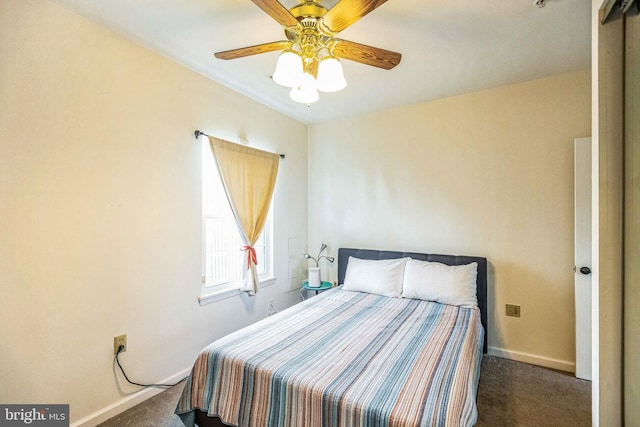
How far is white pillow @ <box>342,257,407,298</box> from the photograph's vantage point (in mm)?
2824

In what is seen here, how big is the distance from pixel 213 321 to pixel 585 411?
2.78 metres

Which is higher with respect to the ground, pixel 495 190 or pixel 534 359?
pixel 495 190

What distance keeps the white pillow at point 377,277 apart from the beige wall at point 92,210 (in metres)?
1.35

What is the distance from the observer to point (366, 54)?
5.56ft

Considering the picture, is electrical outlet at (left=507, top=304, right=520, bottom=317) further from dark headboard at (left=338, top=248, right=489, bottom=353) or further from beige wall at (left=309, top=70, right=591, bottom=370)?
dark headboard at (left=338, top=248, right=489, bottom=353)

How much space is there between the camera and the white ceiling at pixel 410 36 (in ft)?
5.63

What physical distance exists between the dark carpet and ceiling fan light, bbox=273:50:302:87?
2.14 m

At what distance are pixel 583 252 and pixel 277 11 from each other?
8.99 feet

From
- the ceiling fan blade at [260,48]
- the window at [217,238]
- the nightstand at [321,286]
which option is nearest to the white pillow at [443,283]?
the nightstand at [321,286]

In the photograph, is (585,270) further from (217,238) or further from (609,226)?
(217,238)

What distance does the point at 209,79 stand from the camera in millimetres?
2570

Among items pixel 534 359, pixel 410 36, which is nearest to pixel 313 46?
pixel 410 36

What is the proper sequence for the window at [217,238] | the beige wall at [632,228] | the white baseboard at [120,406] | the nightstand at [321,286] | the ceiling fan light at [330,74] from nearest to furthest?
the beige wall at [632,228], the ceiling fan light at [330,74], the white baseboard at [120,406], the window at [217,238], the nightstand at [321,286]
